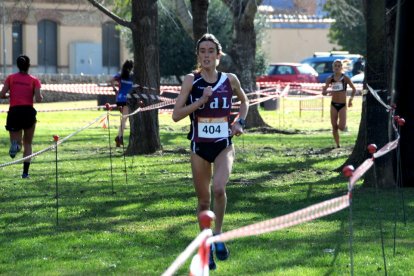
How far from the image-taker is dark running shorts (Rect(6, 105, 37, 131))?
15.2m

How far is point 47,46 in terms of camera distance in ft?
178

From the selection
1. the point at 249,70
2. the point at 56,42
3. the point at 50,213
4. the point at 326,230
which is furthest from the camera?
the point at 56,42

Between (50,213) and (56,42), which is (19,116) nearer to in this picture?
(50,213)

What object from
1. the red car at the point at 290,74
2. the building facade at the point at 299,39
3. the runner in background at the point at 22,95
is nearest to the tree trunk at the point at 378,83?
the runner in background at the point at 22,95

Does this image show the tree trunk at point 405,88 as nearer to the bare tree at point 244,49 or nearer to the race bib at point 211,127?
the race bib at point 211,127

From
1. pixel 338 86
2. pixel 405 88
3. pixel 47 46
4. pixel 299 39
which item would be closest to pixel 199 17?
pixel 338 86

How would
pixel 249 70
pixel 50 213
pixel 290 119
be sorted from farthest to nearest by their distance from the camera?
pixel 290 119, pixel 249 70, pixel 50 213

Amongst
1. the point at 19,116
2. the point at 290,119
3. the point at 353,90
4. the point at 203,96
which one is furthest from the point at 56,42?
the point at 203,96

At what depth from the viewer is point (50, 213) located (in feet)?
39.5

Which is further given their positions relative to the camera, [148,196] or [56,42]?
[56,42]

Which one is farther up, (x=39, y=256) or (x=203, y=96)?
(x=203, y=96)

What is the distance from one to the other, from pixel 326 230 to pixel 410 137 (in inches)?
145

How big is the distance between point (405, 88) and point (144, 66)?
6843 mm

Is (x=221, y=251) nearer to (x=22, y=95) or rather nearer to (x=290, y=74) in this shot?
(x=22, y=95)
